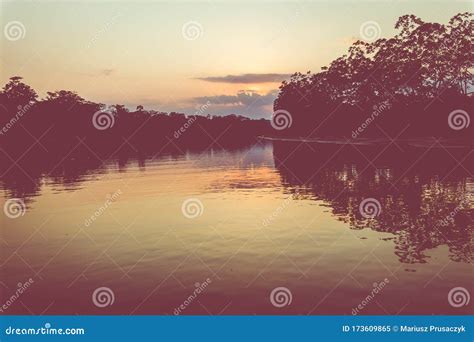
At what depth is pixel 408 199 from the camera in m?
27.1

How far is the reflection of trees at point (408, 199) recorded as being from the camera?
17.5 m

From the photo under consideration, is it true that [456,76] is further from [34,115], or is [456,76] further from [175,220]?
[34,115]

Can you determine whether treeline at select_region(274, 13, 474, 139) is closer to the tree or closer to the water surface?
the water surface

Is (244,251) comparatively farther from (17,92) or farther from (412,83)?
(17,92)

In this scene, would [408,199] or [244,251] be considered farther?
[408,199]

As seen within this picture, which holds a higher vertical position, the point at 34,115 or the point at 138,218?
the point at 34,115

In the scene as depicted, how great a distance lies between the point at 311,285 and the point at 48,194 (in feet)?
89.3

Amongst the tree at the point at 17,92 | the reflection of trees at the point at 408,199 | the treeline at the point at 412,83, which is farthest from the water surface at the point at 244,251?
the tree at the point at 17,92

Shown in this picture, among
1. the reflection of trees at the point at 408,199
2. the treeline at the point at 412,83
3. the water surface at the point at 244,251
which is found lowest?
the water surface at the point at 244,251

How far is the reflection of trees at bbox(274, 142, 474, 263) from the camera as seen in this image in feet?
57.4

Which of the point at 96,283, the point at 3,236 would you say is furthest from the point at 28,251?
the point at 96,283

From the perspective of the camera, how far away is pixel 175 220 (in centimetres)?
2311

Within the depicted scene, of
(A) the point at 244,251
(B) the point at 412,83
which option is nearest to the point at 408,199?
(A) the point at 244,251

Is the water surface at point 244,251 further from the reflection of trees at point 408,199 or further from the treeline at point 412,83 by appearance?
the treeline at point 412,83
